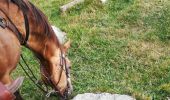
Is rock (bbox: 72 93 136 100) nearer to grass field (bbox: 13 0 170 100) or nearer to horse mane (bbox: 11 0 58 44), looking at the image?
grass field (bbox: 13 0 170 100)

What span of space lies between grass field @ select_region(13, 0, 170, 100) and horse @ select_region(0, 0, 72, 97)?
2.39ft

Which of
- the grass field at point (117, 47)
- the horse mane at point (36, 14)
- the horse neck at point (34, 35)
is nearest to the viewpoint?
the horse neck at point (34, 35)

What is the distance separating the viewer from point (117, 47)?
609 cm

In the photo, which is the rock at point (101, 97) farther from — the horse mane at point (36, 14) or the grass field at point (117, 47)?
the horse mane at point (36, 14)

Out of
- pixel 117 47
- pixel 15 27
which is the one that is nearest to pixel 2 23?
pixel 15 27

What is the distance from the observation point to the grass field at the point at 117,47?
211 inches

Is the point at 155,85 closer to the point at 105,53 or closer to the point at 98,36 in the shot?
the point at 105,53

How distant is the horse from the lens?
3.72 meters

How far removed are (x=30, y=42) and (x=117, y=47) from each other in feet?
7.18

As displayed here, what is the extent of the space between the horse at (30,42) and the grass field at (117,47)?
728mm

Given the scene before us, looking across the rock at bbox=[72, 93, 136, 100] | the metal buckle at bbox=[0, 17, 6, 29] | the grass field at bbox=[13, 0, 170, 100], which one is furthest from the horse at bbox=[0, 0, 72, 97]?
the grass field at bbox=[13, 0, 170, 100]

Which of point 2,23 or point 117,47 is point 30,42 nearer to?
point 2,23

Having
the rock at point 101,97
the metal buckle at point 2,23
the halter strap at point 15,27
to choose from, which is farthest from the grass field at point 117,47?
the metal buckle at point 2,23

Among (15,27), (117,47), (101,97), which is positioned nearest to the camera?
(15,27)
